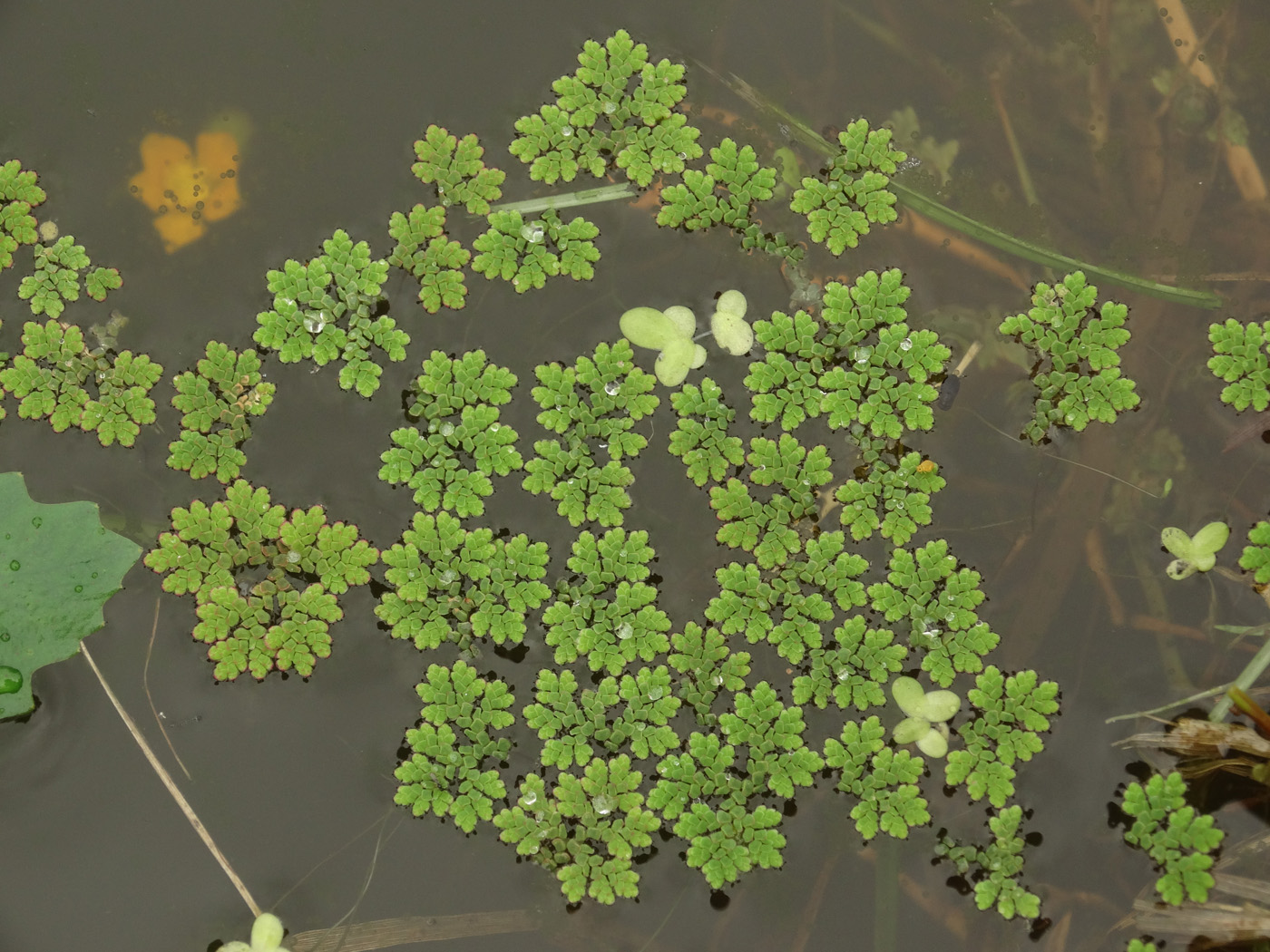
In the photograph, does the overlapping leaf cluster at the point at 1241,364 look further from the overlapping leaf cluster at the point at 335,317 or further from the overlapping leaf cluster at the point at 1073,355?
the overlapping leaf cluster at the point at 335,317

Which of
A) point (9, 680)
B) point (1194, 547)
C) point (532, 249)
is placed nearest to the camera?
point (9, 680)

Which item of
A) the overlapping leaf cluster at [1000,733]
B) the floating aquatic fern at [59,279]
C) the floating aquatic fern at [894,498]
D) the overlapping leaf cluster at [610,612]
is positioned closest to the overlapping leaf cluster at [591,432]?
the overlapping leaf cluster at [610,612]

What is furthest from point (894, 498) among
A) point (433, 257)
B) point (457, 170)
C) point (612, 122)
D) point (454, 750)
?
point (457, 170)

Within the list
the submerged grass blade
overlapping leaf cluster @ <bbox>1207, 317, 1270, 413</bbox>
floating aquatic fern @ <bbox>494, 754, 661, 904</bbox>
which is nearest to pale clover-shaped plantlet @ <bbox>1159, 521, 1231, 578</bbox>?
overlapping leaf cluster @ <bbox>1207, 317, 1270, 413</bbox>

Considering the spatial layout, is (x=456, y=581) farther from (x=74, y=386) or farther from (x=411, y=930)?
(x=74, y=386)

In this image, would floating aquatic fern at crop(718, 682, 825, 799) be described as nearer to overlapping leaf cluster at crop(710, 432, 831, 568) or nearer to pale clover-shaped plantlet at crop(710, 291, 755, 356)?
overlapping leaf cluster at crop(710, 432, 831, 568)
